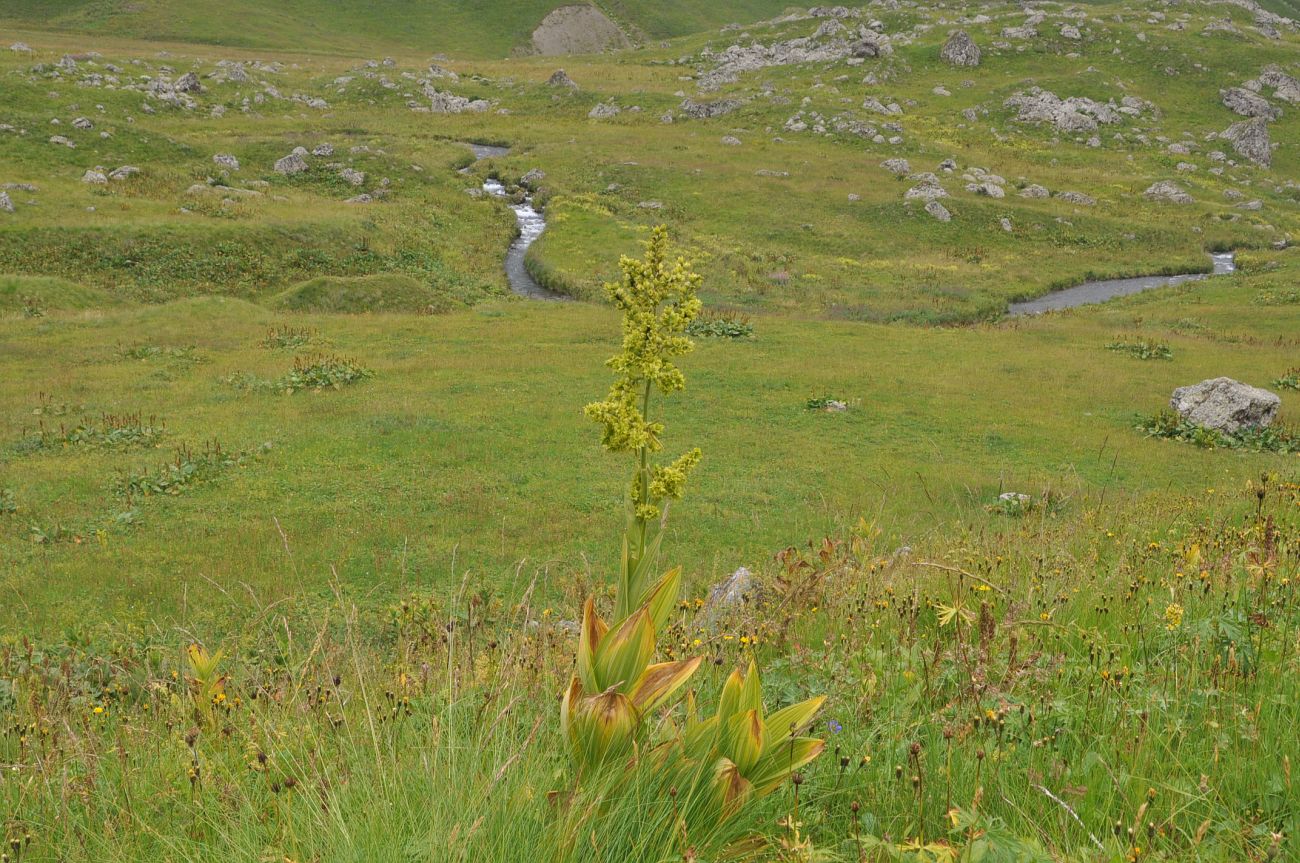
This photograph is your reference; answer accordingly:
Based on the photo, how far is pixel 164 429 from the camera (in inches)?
797

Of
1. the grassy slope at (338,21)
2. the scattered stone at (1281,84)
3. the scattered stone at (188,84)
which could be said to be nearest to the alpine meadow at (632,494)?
the scattered stone at (188,84)

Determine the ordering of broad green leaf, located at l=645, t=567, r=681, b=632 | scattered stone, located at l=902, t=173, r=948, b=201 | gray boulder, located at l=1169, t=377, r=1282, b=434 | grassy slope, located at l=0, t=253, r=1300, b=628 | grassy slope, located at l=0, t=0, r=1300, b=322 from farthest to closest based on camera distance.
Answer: scattered stone, located at l=902, t=173, r=948, b=201, grassy slope, located at l=0, t=0, r=1300, b=322, gray boulder, located at l=1169, t=377, r=1282, b=434, grassy slope, located at l=0, t=253, r=1300, b=628, broad green leaf, located at l=645, t=567, r=681, b=632

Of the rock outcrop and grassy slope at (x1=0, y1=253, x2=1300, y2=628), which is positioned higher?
the rock outcrop

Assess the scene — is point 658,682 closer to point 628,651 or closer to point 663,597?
point 628,651

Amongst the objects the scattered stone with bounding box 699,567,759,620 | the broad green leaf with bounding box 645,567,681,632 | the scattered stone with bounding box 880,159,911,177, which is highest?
the scattered stone with bounding box 880,159,911,177

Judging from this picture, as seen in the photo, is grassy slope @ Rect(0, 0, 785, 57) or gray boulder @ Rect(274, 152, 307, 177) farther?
grassy slope @ Rect(0, 0, 785, 57)

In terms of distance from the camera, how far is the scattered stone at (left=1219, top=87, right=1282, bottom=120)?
311 ft

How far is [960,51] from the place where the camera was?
353 feet

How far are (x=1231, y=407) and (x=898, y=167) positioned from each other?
172 feet

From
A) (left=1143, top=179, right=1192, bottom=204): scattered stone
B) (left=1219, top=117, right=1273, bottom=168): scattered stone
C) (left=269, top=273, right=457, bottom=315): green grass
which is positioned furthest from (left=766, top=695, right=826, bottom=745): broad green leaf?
(left=1219, top=117, right=1273, bottom=168): scattered stone

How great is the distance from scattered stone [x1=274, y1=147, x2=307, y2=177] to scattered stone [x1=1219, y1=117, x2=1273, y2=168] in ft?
304

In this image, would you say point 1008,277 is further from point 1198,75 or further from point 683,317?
point 1198,75

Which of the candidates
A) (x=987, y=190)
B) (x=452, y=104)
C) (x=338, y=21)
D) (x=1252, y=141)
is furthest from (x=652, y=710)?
(x=338, y=21)

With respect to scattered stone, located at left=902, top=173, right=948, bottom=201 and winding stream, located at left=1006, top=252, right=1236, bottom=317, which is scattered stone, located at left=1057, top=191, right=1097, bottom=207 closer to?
scattered stone, located at left=902, top=173, right=948, bottom=201
